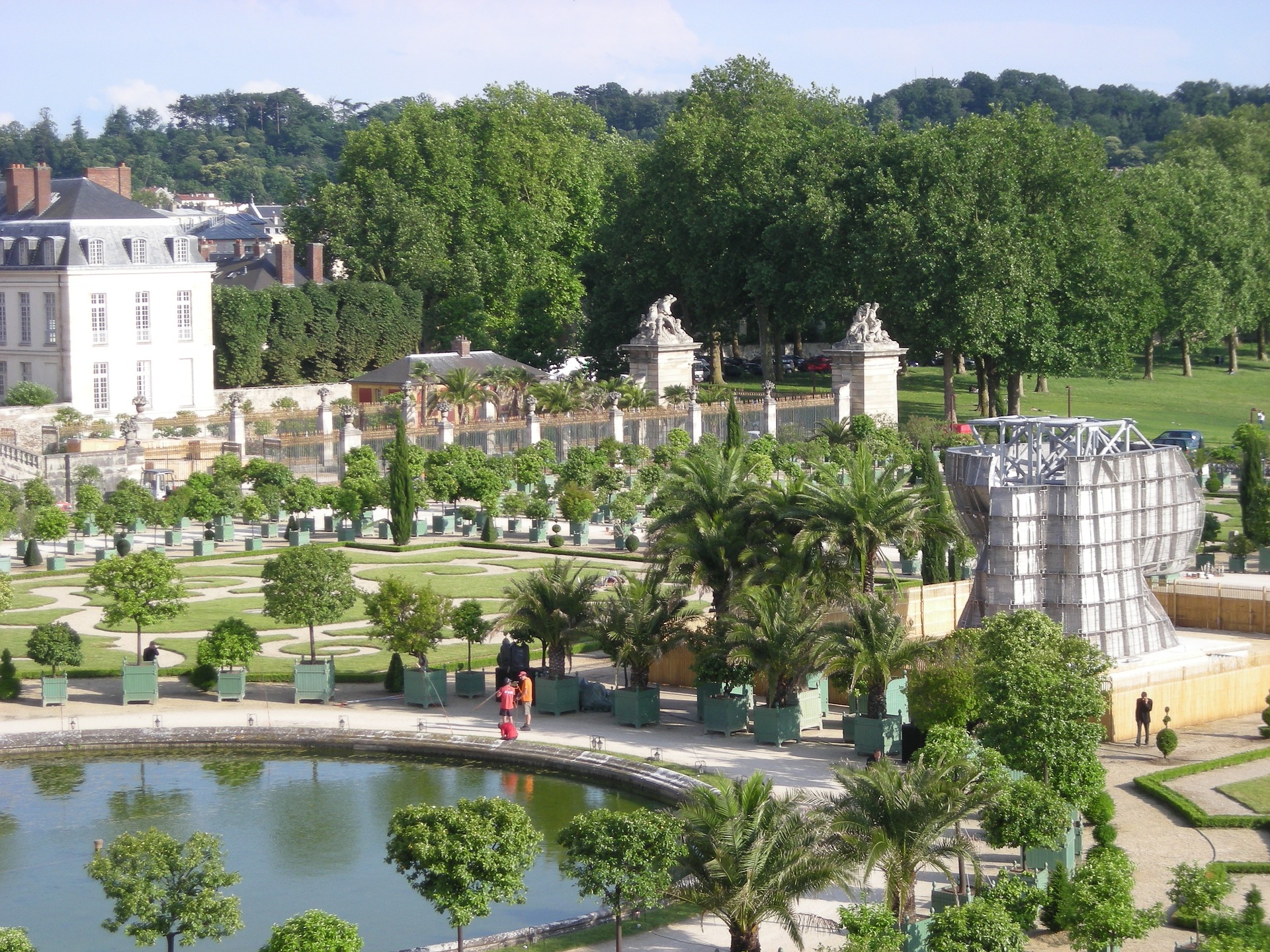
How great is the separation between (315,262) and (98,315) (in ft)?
66.5

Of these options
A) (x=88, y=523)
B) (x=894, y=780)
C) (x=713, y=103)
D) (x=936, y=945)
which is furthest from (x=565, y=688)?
(x=713, y=103)

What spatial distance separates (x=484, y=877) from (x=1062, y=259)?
5978 cm

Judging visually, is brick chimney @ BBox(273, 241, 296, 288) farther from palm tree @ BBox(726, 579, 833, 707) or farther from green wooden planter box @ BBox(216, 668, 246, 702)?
palm tree @ BBox(726, 579, 833, 707)

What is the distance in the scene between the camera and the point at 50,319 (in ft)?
251

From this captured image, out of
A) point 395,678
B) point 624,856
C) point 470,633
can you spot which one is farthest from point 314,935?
point 470,633

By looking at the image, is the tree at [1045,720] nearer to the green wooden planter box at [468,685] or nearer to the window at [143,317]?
the green wooden planter box at [468,685]

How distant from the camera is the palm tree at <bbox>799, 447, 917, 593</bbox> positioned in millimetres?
33344

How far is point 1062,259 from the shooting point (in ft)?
249

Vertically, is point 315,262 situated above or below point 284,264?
above

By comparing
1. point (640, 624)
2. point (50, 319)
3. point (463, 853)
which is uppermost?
point (50, 319)

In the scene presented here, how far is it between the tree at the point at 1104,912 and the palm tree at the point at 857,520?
13.1m

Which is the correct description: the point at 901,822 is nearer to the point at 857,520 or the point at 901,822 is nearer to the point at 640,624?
the point at 640,624

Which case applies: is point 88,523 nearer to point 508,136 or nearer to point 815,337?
point 508,136

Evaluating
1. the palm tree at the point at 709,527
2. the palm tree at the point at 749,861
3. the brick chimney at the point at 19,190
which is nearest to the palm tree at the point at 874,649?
the palm tree at the point at 709,527
